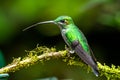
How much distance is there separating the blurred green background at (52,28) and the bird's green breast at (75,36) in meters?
2.29

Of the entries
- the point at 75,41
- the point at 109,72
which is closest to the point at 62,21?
the point at 75,41

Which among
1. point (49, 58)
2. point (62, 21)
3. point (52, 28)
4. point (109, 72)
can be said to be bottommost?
point (109, 72)

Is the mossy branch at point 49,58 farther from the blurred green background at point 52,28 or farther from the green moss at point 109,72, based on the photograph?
the blurred green background at point 52,28

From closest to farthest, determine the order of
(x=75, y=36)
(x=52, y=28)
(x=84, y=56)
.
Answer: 1. (x=84, y=56)
2. (x=75, y=36)
3. (x=52, y=28)

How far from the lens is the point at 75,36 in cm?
189

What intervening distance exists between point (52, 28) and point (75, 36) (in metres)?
2.65

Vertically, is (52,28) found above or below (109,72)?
above

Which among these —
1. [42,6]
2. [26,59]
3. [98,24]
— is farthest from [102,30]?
[26,59]

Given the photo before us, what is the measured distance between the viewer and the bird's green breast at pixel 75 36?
1838 millimetres

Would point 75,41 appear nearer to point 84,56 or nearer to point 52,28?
point 84,56

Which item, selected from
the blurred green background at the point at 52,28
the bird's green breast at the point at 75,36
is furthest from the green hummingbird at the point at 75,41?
the blurred green background at the point at 52,28

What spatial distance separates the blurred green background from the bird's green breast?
229 centimetres

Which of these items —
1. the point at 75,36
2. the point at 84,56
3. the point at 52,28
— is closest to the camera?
the point at 84,56

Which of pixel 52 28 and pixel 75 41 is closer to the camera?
pixel 75 41
